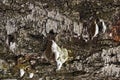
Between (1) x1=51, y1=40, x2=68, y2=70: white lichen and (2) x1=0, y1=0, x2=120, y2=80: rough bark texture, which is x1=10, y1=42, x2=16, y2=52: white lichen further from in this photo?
(1) x1=51, y1=40, x2=68, y2=70: white lichen

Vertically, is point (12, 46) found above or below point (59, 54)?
above

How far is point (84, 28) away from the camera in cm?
320

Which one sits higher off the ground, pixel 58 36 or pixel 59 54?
pixel 58 36

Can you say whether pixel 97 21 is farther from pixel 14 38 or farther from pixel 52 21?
pixel 14 38

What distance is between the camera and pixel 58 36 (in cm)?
322

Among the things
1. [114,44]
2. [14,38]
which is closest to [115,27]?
[114,44]

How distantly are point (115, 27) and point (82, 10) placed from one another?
0.32 metres

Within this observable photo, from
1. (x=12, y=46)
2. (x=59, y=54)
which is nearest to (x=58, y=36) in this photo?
(x=59, y=54)

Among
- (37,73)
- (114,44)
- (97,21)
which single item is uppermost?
(97,21)

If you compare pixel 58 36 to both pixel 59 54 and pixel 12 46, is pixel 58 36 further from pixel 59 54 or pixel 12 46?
pixel 12 46

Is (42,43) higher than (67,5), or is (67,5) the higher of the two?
(67,5)

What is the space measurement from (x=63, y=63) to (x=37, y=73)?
9.8 inches

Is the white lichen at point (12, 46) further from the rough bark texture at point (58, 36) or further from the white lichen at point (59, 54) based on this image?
the white lichen at point (59, 54)

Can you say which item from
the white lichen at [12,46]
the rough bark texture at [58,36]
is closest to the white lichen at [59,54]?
the rough bark texture at [58,36]
